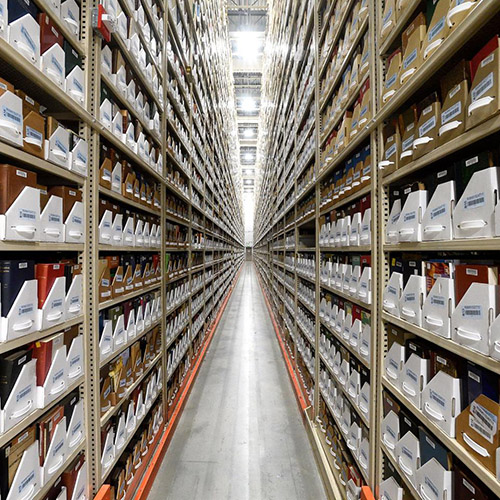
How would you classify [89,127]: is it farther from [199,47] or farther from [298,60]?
[199,47]

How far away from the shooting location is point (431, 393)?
43.9 inches

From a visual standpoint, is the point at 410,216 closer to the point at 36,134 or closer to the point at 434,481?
the point at 434,481

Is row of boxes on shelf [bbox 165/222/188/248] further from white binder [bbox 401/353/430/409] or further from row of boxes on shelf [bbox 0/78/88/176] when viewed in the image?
white binder [bbox 401/353/430/409]

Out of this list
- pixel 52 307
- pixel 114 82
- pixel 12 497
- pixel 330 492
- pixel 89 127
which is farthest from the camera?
pixel 330 492

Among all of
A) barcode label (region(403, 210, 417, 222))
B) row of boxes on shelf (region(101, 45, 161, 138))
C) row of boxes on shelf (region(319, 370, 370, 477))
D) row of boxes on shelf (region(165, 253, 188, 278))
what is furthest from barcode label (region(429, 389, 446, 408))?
row of boxes on shelf (region(165, 253, 188, 278))

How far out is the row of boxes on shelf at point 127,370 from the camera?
67.5 inches

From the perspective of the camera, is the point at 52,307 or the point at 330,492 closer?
the point at 52,307

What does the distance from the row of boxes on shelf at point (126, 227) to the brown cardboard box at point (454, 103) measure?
1.54 meters

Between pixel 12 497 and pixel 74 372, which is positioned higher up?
pixel 74 372

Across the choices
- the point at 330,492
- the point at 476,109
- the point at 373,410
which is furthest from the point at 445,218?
the point at 330,492

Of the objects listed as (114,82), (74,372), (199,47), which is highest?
(199,47)

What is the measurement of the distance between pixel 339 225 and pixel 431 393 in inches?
50.8

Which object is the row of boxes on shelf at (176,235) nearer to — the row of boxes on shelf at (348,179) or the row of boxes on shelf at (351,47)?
the row of boxes on shelf at (348,179)

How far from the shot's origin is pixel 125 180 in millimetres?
1951
